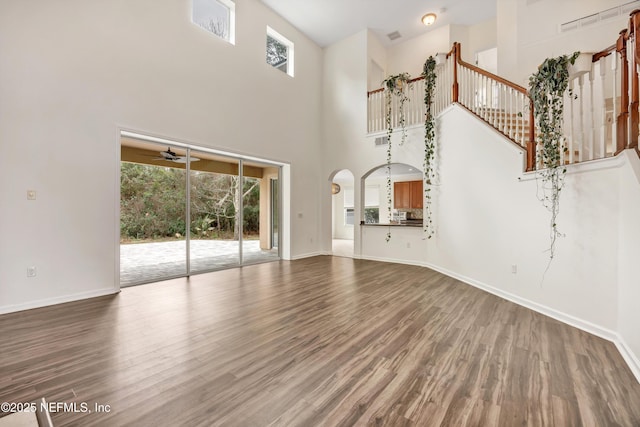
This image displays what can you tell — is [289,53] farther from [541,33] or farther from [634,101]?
[634,101]

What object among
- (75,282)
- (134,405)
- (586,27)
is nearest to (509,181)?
(134,405)

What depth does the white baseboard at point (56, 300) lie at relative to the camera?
127 inches

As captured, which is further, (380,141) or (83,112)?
(380,141)

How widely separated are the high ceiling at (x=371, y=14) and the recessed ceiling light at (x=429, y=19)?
0.35 ft

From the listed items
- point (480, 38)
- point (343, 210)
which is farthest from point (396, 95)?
point (343, 210)

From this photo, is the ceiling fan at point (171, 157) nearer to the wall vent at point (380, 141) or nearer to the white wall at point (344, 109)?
the white wall at point (344, 109)

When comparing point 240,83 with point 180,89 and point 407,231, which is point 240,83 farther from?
point 407,231

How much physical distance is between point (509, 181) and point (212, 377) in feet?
13.9

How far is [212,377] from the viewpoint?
1.94 m

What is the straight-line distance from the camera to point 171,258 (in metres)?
5.01

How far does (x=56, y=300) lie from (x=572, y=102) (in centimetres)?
651

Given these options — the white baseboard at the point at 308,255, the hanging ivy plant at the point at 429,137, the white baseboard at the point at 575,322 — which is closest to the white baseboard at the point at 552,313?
the white baseboard at the point at 575,322

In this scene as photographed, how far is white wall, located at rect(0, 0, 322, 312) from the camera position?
327 centimetres

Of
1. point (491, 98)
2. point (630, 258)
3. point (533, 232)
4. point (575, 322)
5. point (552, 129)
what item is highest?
point (491, 98)
